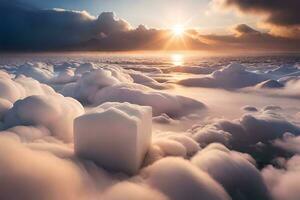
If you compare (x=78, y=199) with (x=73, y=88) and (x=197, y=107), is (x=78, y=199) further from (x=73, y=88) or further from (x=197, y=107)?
(x=73, y=88)

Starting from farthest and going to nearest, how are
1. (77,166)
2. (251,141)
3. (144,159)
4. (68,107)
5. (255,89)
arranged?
(255,89) < (251,141) < (68,107) < (144,159) < (77,166)

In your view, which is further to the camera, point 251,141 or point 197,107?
point 197,107

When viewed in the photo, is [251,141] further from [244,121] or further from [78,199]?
[78,199]

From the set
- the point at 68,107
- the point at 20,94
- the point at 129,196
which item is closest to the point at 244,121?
the point at 68,107

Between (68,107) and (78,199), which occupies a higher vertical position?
(68,107)

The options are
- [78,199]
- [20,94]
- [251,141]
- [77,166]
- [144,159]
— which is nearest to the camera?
[78,199]

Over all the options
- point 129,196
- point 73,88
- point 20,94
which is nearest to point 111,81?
point 73,88
